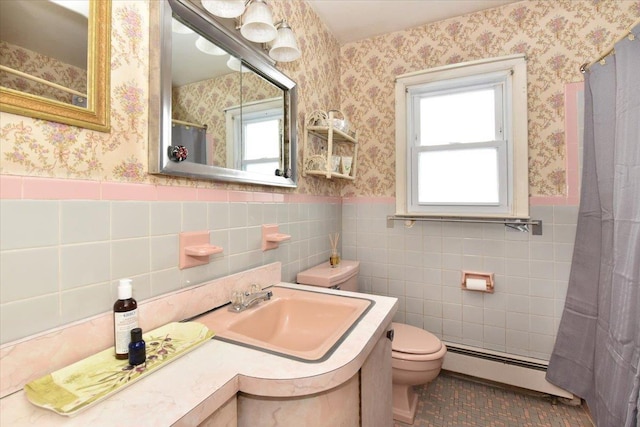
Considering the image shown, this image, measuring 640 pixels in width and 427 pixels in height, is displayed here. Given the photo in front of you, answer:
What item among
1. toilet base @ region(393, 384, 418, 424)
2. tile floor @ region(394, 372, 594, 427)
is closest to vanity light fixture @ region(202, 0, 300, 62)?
toilet base @ region(393, 384, 418, 424)

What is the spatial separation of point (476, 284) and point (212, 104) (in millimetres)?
1818

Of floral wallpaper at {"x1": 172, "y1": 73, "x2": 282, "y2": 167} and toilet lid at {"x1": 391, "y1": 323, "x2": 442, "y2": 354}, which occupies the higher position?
floral wallpaper at {"x1": 172, "y1": 73, "x2": 282, "y2": 167}

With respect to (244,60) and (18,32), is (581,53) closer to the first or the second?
(244,60)

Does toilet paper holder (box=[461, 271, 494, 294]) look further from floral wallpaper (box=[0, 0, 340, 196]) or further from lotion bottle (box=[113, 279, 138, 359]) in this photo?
lotion bottle (box=[113, 279, 138, 359])

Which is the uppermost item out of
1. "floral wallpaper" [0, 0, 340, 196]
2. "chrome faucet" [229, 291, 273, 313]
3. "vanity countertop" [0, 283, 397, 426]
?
"floral wallpaper" [0, 0, 340, 196]

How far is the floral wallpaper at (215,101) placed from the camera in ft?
3.31

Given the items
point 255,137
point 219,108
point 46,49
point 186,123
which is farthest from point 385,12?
point 46,49

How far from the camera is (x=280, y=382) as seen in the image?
2.15 ft

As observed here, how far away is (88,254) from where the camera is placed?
2.45ft

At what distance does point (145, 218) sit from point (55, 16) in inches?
20.7

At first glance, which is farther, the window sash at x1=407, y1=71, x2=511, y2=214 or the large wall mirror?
the window sash at x1=407, y1=71, x2=511, y2=214

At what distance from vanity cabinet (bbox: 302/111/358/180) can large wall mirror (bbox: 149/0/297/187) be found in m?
0.22

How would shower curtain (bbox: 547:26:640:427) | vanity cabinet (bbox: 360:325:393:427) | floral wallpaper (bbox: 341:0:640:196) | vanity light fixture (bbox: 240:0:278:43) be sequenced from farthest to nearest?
floral wallpaper (bbox: 341:0:640:196) < shower curtain (bbox: 547:26:640:427) < vanity light fixture (bbox: 240:0:278:43) < vanity cabinet (bbox: 360:325:393:427)

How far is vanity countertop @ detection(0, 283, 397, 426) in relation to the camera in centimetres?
53
